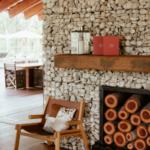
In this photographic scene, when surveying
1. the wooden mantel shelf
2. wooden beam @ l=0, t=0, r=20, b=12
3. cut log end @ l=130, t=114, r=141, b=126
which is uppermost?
wooden beam @ l=0, t=0, r=20, b=12

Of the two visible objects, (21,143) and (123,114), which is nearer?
(123,114)

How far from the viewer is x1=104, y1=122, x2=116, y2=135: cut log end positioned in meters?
2.93

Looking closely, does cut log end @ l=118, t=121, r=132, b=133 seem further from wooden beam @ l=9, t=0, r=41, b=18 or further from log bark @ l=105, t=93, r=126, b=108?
wooden beam @ l=9, t=0, r=41, b=18

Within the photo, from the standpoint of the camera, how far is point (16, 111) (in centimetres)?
533

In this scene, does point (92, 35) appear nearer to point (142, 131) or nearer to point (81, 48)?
point (81, 48)

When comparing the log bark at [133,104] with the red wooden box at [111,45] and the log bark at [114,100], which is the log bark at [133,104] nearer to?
the log bark at [114,100]

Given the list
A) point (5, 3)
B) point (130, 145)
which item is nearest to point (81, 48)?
point (130, 145)

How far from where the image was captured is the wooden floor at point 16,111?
3551mm

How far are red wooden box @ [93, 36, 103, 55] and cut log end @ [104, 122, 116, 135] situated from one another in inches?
30.9

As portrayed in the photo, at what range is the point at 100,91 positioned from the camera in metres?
2.99

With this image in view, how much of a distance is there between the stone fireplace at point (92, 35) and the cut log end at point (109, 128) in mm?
166

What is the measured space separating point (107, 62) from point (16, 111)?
3150 mm

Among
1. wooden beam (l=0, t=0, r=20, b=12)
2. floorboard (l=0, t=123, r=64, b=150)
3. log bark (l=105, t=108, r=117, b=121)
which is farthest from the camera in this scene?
wooden beam (l=0, t=0, r=20, b=12)

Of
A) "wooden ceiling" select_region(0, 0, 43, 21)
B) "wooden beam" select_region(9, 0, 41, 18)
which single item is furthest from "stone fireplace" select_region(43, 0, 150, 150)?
"wooden beam" select_region(9, 0, 41, 18)
